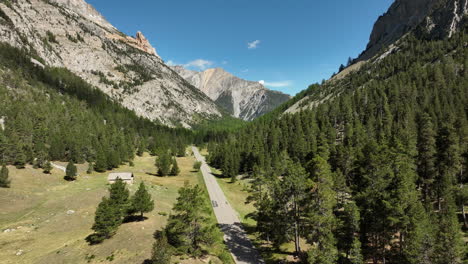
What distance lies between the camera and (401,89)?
10262 cm

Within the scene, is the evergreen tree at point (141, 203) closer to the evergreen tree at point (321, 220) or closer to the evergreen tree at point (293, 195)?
the evergreen tree at point (293, 195)

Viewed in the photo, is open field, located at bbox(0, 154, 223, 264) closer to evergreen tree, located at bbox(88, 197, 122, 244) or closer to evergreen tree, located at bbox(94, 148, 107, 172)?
evergreen tree, located at bbox(88, 197, 122, 244)

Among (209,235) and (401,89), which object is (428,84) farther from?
(209,235)

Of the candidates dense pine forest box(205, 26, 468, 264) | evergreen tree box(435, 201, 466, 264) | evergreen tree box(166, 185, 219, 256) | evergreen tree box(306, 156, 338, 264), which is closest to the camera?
evergreen tree box(435, 201, 466, 264)

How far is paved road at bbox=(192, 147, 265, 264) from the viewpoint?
3129 cm

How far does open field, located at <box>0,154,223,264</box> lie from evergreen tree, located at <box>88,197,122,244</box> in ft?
3.49

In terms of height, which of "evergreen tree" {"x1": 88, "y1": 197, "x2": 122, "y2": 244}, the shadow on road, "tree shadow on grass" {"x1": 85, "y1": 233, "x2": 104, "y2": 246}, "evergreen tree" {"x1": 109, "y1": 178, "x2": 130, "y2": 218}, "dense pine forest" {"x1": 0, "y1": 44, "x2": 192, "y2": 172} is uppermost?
"dense pine forest" {"x1": 0, "y1": 44, "x2": 192, "y2": 172}

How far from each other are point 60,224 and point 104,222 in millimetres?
14665

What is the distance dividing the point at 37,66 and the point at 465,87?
248 m

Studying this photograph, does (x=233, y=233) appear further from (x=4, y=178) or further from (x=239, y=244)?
(x=4, y=178)

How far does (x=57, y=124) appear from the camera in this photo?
10512 cm

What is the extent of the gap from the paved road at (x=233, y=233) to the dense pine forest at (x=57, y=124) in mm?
50654

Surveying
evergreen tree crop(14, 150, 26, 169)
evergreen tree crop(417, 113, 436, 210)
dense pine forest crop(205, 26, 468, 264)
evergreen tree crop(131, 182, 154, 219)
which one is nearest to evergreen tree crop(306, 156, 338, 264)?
dense pine forest crop(205, 26, 468, 264)

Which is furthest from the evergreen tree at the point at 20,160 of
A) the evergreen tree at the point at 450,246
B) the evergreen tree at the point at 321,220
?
the evergreen tree at the point at 450,246
